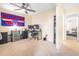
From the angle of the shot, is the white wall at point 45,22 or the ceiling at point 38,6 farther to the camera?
the white wall at point 45,22

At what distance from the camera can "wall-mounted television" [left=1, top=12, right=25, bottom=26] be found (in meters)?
2.07

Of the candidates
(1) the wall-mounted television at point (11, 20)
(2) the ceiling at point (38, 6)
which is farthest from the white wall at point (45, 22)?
(1) the wall-mounted television at point (11, 20)

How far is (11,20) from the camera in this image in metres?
2.17

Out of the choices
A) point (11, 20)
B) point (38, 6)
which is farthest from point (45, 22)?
point (11, 20)

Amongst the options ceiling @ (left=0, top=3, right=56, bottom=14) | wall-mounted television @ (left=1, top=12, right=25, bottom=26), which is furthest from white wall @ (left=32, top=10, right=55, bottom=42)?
wall-mounted television @ (left=1, top=12, right=25, bottom=26)

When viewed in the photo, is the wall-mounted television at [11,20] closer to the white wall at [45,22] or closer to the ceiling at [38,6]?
the ceiling at [38,6]

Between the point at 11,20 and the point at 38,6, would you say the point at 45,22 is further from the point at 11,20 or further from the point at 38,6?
the point at 11,20

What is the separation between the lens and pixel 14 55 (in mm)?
2180

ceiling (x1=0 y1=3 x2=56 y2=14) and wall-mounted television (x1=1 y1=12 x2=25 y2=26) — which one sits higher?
ceiling (x1=0 y1=3 x2=56 y2=14)

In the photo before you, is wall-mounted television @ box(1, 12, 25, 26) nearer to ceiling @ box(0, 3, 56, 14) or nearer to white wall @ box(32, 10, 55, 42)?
ceiling @ box(0, 3, 56, 14)

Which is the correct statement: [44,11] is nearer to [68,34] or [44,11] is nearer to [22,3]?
[22,3]

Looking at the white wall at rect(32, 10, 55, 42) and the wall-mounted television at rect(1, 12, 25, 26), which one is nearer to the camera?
the wall-mounted television at rect(1, 12, 25, 26)

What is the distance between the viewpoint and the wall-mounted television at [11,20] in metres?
2.07

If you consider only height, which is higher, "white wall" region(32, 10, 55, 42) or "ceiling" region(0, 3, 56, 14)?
"ceiling" region(0, 3, 56, 14)
